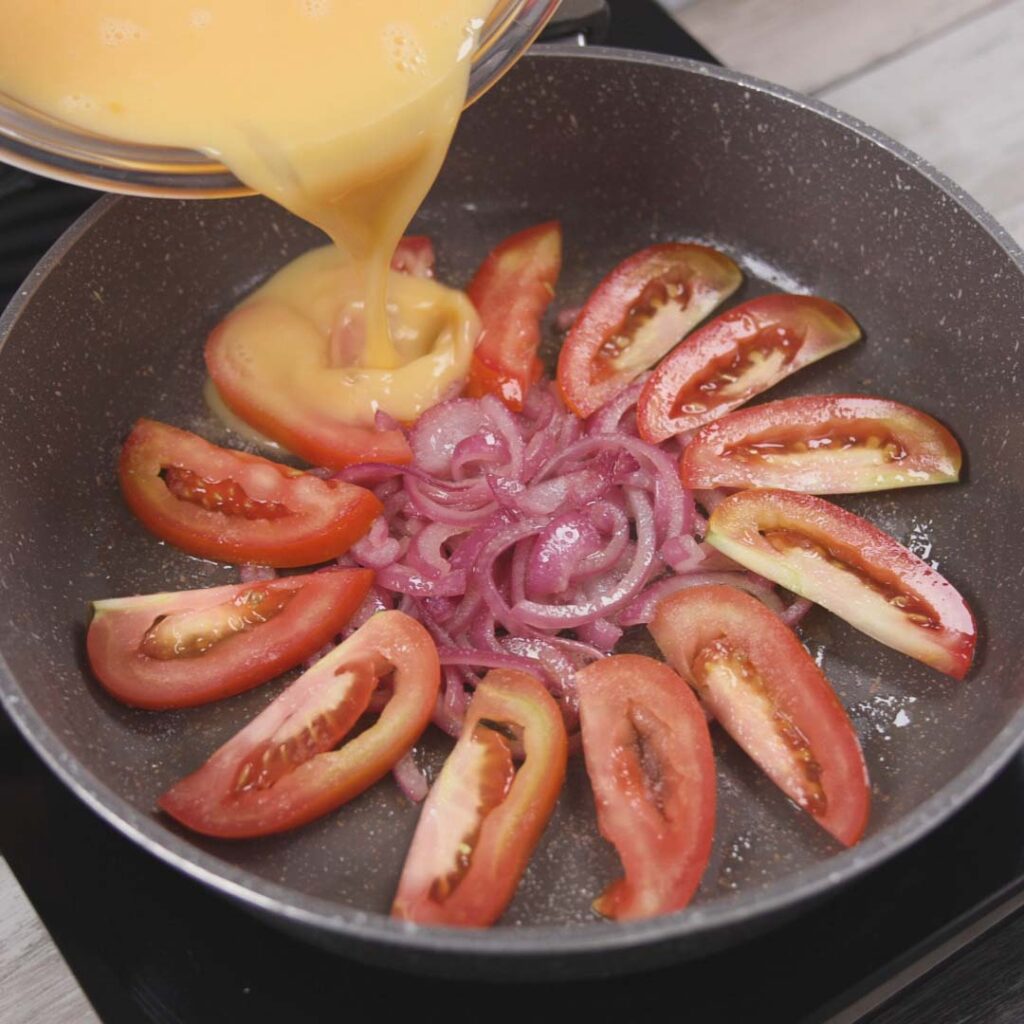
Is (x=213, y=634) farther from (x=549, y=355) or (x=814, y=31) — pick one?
(x=814, y=31)

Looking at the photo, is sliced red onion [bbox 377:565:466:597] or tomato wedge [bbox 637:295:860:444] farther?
tomato wedge [bbox 637:295:860:444]

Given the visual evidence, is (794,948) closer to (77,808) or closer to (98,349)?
(77,808)

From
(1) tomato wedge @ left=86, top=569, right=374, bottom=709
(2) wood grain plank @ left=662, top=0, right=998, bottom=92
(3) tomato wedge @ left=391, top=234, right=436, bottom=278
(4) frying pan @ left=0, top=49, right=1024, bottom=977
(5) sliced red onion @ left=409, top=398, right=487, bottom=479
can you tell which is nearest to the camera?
(4) frying pan @ left=0, top=49, right=1024, bottom=977

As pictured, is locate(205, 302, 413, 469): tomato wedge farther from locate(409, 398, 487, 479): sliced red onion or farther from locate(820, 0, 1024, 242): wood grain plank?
locate(820, 0, 1024, 242): wood grain plank

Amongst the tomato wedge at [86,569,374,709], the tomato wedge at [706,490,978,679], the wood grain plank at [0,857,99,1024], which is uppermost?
the tomato wedge at [706,490,978,679]

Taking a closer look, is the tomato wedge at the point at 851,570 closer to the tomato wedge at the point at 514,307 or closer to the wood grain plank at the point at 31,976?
the tomato wedge at the point at 514,307

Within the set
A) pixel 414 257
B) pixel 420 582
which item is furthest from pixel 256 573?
pixel 414 257

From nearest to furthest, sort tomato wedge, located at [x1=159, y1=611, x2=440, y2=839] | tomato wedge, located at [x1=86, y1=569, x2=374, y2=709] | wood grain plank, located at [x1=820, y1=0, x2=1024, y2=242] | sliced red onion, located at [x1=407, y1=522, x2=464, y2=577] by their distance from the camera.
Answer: tomato wedge, located at [x1=159, y1=611, x2=440, y2=839] → tomato wedge, located at [x1=86, y1=569, x2=374, y2=709] → sliced red onion, located at [x1=407, y1=522, x2=464, y2=577] → wood grain plank, located at [x1=820, y1=0, x2=1024, y2=242]

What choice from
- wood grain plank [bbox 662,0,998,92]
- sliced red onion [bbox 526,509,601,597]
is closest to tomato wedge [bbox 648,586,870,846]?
sliced red onion [bbox 526,509,601,597]
